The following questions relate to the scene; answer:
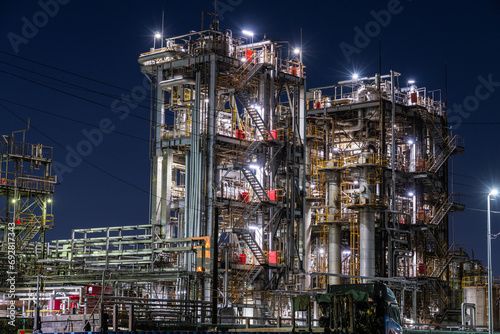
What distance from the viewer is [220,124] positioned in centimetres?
5681

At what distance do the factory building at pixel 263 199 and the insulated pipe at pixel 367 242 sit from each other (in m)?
0.09

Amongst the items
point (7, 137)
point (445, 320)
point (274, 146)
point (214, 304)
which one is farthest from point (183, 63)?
point (445, 320)

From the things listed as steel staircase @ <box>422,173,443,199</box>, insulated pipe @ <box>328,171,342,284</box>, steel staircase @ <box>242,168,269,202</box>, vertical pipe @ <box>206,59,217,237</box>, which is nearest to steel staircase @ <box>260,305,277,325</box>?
vertical pipe @ <box>206,59,217,237</box>

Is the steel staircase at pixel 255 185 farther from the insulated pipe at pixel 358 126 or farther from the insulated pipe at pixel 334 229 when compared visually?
the insulated pipe at pixel 358 126

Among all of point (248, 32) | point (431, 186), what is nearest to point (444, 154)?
point (431, 186)

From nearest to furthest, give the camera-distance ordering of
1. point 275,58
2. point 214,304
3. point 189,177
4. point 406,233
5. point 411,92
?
point 214,304
point 189,177
point 275,58
point 406,233
point 411,92

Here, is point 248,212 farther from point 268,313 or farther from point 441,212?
point 441,212

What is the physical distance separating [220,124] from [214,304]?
1908 cm

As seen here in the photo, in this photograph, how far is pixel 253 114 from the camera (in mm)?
55688

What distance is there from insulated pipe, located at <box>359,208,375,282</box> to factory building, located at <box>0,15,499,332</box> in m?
0.09

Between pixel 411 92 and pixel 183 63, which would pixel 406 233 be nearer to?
pixel 411 92

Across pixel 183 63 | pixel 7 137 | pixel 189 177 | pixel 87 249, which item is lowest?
pixel 87 249

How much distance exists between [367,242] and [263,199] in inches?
449

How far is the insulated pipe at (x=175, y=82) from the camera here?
56031 mm
